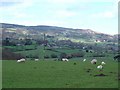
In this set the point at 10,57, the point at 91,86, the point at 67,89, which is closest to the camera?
the point at 67,89

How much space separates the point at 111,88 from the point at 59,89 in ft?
14.6

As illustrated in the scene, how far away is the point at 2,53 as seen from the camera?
103938 mm

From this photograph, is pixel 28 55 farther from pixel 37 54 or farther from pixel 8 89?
pixel 8 89

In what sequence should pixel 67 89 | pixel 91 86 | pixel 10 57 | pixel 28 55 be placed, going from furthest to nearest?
1. pixel 28 55
2. pixel 10 57
3. pixel 91 86
4. pixel 67 89

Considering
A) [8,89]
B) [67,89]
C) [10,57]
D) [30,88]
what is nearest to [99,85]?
[67,89]

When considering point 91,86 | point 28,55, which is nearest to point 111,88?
point 91,86

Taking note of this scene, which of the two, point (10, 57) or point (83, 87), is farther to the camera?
point (10, 57)

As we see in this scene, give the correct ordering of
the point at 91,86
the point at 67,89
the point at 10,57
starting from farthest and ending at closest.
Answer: the point at 10,57 < the point at 91,86 < the point at 67,89

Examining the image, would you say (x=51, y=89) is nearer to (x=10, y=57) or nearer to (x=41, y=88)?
(x=41, y=88)

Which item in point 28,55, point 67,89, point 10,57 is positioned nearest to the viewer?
point 67,89

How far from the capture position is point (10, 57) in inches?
3935

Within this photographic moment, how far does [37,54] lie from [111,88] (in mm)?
90285

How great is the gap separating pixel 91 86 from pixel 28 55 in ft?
282

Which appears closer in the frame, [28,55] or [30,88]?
[30,88]
